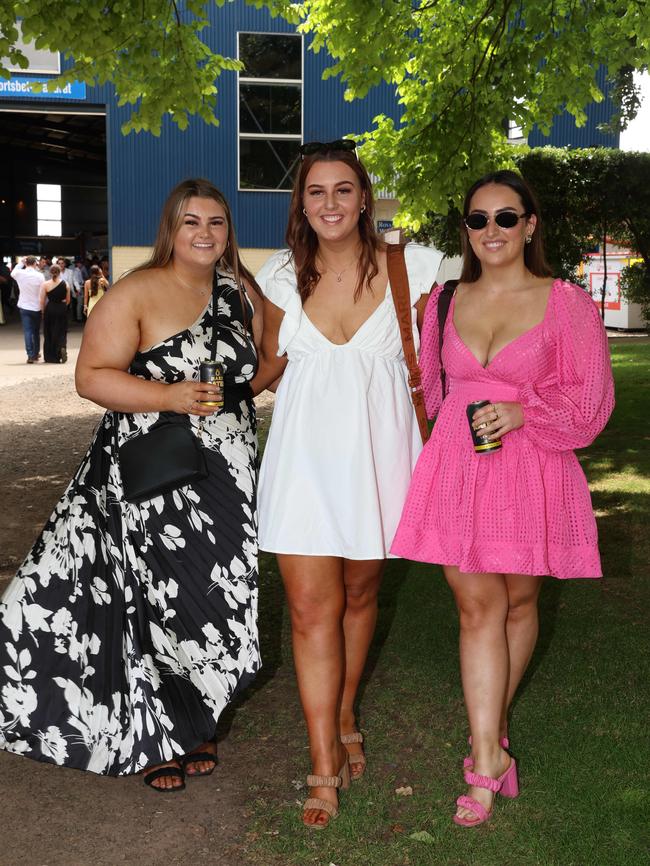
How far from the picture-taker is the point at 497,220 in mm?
3654

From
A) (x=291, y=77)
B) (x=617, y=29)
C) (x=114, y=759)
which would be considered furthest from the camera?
(x=291, y=77)

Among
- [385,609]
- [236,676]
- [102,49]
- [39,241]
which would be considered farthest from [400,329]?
[39,241]

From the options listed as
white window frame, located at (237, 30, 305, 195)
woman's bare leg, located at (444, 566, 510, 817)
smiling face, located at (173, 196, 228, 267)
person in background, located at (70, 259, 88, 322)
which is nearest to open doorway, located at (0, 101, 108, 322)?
person in background, located at (70, 259, 88, 322)

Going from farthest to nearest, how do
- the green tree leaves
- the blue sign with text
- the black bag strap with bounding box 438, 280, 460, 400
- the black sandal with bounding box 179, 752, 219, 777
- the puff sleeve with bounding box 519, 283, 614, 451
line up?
1. the blue sign with text
2. the green tree leaves
3. the black sandal with bounding box 179, 752, 219, 777
4. the black bag strap with bounding box 438, 280, 460, 400
5. the puff sleeve with bounding box 519, 283, 614, 451

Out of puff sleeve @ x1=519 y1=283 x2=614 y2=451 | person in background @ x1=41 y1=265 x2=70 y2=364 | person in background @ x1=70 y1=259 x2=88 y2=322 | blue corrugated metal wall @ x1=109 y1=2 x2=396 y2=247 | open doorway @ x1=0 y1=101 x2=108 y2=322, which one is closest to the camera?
puff sleeve @ x1=519 y1=283 x2=614 y2=451

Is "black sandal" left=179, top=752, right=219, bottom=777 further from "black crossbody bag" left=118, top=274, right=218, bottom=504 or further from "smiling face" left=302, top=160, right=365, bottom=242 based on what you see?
"smiling face" left=302, top=160, right=365, bottom=242

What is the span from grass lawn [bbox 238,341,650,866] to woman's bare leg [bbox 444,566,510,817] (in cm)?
22

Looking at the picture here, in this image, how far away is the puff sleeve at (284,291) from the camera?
3875mm

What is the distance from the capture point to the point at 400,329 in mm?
3801

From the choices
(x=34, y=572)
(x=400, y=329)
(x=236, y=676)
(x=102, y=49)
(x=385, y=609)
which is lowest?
(x=385, y=609)

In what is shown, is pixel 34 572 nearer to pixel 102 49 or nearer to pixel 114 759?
pixel 114 759

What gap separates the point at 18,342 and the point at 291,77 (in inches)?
429

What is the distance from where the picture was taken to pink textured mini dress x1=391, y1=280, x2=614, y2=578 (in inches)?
141

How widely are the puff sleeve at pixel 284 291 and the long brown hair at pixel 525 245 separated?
2.01ft
